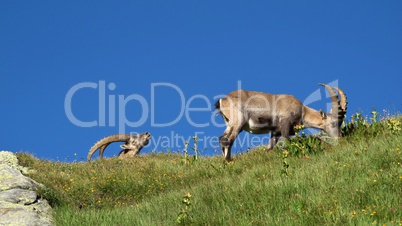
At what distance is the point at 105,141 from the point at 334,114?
9.92m

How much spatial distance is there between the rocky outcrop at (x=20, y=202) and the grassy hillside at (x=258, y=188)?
0.31 m

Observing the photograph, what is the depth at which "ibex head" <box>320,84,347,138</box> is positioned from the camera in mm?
17859

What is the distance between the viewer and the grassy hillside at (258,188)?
8.73m

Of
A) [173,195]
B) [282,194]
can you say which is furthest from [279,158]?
[282,194]

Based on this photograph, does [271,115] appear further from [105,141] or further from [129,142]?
[105,141]

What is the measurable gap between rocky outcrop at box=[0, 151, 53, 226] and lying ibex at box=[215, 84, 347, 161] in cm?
638

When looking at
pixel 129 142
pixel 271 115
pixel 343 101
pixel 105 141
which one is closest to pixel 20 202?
pixel 271 115

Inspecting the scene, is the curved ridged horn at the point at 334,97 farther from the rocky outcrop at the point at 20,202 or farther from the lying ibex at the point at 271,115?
the rocky outcrop at the point at 20,202

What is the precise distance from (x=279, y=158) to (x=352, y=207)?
5.80 meters

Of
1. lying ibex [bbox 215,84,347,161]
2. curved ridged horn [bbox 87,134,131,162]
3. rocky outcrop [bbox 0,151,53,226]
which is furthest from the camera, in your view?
curved ridged horn [bbox 87,134,131,162]

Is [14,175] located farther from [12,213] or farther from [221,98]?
[221,98]

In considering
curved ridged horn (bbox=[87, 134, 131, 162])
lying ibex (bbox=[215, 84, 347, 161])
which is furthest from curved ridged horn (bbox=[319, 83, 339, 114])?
curved ridged horn (bbox=[87, 134, 131, 162])

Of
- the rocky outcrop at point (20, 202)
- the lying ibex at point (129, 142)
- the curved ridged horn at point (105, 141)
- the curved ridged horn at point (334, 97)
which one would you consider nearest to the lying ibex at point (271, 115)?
the curved ridged horn at point (334, 97)

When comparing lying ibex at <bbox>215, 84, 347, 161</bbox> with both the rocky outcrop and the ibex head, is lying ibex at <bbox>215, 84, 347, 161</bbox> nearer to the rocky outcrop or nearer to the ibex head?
the ibex head
